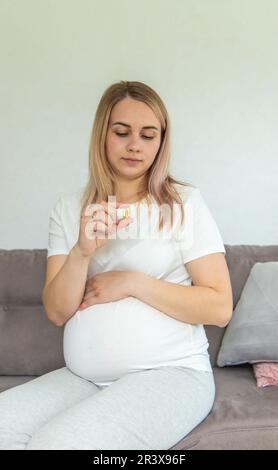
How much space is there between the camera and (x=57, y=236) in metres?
1.65

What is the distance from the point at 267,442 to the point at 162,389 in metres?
0.30

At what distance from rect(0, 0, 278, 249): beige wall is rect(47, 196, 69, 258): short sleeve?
70 cm

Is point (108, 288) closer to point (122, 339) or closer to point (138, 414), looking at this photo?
point (122, 339)

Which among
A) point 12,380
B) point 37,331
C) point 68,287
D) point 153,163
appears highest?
point 153,163

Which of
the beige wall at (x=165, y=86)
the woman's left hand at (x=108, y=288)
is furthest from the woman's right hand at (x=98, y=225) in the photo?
the beige wall at (x=165, y=86)

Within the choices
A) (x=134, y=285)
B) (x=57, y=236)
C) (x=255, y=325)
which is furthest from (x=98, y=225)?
(x=255, y=325)

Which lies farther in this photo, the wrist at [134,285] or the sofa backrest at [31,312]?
the sofa backrest at [31,312]

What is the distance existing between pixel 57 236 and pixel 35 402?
46cm

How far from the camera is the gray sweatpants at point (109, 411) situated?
1200 millimetres

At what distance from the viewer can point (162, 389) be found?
1363mm

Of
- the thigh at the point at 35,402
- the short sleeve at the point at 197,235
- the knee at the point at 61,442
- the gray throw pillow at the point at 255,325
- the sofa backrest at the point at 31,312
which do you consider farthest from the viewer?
the sofa backrest at the point at 31,312

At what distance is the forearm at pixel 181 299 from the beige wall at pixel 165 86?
91 centimetres

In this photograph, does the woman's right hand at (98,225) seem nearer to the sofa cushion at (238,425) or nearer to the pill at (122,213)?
the pill at (122,213)
